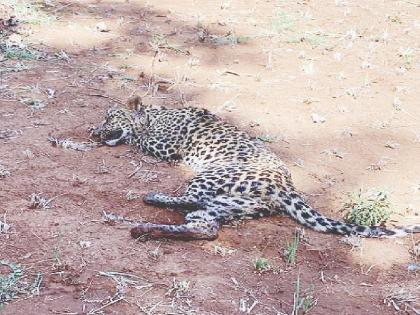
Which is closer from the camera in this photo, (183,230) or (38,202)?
(183,230)

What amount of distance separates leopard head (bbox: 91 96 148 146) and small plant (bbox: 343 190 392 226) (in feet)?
9.42

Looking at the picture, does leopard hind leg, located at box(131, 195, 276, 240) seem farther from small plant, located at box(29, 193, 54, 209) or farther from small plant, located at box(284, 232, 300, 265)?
small plant, located at box(29, 193, 54, 209)

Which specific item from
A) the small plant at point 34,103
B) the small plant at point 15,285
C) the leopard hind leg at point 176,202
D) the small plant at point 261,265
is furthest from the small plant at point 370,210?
the small plant at point 34,103

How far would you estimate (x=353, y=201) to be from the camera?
20.6 feet

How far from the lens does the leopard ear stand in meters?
7.80

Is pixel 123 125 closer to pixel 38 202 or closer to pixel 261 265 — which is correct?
pixel 38 202

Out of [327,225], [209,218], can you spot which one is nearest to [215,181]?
[209,218]

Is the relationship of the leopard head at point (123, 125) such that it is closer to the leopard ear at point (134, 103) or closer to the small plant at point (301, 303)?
the leopard ear at point (134, 103)

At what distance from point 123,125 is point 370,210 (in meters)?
3.22

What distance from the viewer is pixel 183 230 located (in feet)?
17.3

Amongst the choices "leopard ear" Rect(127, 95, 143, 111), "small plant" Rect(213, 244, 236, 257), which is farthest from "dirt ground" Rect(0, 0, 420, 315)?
"leopard ear" Rect(127, 95, 143, 111)

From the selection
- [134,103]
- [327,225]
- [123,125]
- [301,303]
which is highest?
[301,303]

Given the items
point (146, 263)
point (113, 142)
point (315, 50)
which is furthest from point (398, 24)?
point (146, 263)

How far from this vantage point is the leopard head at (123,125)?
7352 mm
